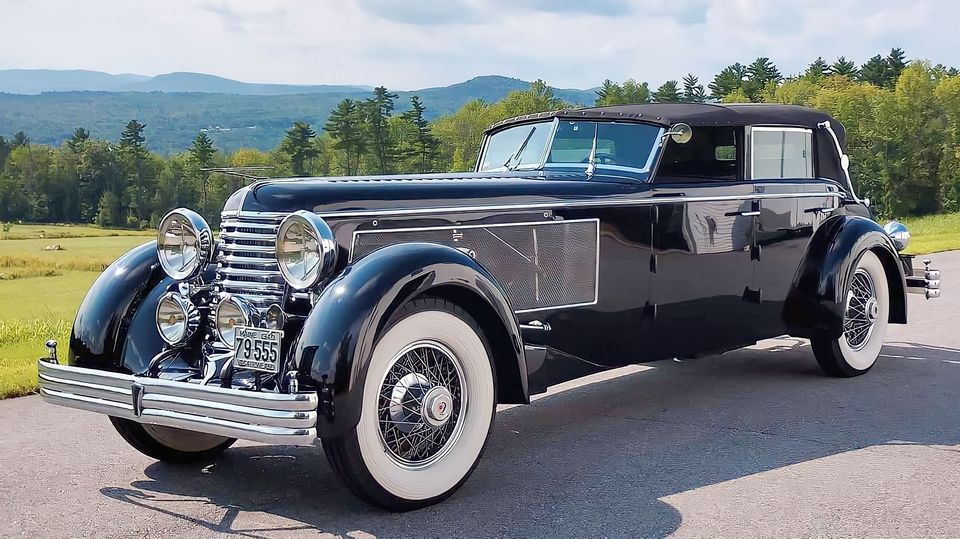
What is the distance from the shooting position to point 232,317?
12.9 ft

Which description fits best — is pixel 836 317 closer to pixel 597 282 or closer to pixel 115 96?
pixel 597 282

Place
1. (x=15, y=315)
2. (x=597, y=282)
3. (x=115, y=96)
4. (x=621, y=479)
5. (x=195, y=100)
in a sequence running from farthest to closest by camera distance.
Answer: (x=195, y=100)
(x=115, y=96)
(x=15, y=315)
(x=597, y=282)
(x=621, y=479)

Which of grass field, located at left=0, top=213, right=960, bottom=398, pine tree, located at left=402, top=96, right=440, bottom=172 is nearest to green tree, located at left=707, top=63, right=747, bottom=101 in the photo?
pine tree, located at left=402, top=96, right=440, bottom=172

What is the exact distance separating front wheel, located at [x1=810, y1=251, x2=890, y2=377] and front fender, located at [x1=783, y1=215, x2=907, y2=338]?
0.34 feet

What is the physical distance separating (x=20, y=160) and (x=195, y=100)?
1856 inches

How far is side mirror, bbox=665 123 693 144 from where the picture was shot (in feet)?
18.3

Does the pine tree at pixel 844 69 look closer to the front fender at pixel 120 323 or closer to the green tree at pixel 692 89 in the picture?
the green tree at pixel 692 89

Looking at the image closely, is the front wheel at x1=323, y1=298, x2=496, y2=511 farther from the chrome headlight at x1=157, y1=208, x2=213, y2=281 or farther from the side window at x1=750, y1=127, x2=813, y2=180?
the side window at x1=750, y1=127, x2=813, y2=180

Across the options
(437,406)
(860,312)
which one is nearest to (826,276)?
(860,312)

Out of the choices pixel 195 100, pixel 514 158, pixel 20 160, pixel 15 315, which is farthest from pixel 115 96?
pixel 514 158

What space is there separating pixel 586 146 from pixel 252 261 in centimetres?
245

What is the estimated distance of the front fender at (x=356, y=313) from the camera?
11.4 feet

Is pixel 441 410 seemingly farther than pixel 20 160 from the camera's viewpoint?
No

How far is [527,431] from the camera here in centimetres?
513
